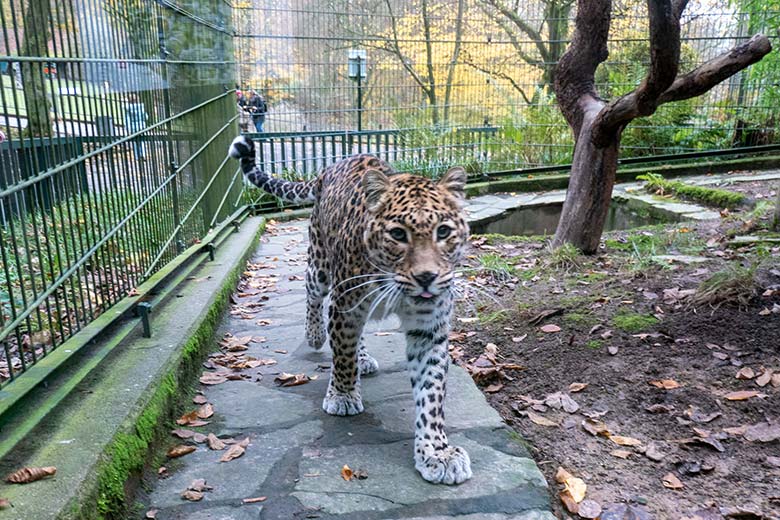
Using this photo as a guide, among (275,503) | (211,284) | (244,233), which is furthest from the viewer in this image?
(244,233)

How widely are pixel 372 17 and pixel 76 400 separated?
1034 centimetres

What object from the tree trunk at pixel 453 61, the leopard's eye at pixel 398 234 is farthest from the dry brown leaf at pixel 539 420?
the tree trunk at pixel 453 61

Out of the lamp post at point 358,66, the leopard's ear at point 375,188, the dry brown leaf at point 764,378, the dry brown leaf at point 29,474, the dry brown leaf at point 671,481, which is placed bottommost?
the dry brown leaf at point 671,481

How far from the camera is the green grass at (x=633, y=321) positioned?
206 inches

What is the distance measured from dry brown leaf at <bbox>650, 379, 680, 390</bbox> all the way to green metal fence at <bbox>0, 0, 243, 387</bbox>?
375 centimetres

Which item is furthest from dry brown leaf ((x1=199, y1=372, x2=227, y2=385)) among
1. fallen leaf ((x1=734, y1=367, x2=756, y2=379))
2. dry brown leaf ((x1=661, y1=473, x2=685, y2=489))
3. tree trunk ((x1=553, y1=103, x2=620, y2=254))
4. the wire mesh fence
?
the wire mesh fence

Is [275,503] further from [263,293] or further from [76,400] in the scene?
[263,293]

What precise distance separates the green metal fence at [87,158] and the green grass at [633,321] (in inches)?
152

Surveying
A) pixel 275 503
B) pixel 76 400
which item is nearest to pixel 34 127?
pixel 76 400

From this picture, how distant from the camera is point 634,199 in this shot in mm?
11078

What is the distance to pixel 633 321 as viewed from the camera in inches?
209

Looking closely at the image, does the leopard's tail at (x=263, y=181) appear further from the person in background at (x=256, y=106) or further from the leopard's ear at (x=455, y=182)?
the person in background at (x=256, y=106)

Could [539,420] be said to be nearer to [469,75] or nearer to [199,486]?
[199,486]

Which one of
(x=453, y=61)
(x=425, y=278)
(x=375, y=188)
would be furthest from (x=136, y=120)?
(x=453, y=61)
